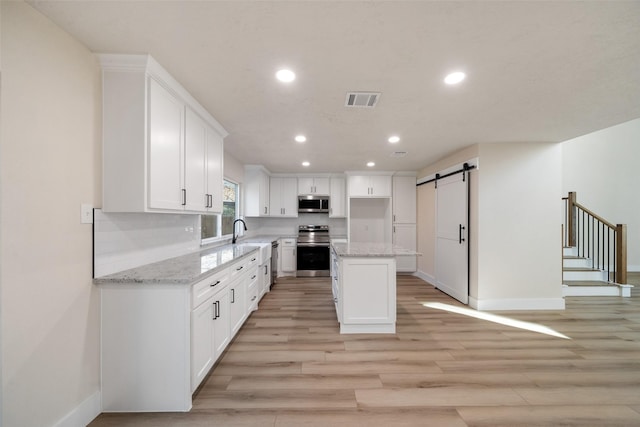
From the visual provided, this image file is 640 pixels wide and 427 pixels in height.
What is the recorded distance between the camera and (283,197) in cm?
625

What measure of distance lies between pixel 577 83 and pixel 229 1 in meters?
2.77

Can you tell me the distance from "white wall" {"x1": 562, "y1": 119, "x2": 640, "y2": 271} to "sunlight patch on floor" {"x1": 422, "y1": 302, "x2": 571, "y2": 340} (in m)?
5.01

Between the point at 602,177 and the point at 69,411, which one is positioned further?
the point at 602,177

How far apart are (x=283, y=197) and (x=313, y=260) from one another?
1694mm

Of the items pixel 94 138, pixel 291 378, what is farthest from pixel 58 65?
pixel 291 378

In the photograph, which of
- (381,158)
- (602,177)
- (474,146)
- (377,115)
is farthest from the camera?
(602,177)

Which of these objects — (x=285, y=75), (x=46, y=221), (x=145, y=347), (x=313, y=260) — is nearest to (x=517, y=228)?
(x=313, y=260)

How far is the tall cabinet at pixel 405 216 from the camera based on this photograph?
6109 mm

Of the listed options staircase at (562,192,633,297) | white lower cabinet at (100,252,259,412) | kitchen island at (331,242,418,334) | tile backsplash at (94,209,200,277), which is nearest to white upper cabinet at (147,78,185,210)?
tile backsplash at (94,209,200,277)

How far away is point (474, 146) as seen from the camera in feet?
12.8

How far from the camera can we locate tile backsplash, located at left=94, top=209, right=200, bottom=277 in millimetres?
1821

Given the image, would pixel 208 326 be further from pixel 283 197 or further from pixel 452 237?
pixel 283 197

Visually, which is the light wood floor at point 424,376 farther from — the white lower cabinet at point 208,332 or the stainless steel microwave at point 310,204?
the stainless steel microwave at point 310,204

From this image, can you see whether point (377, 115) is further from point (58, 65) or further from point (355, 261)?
point (58, 65)
